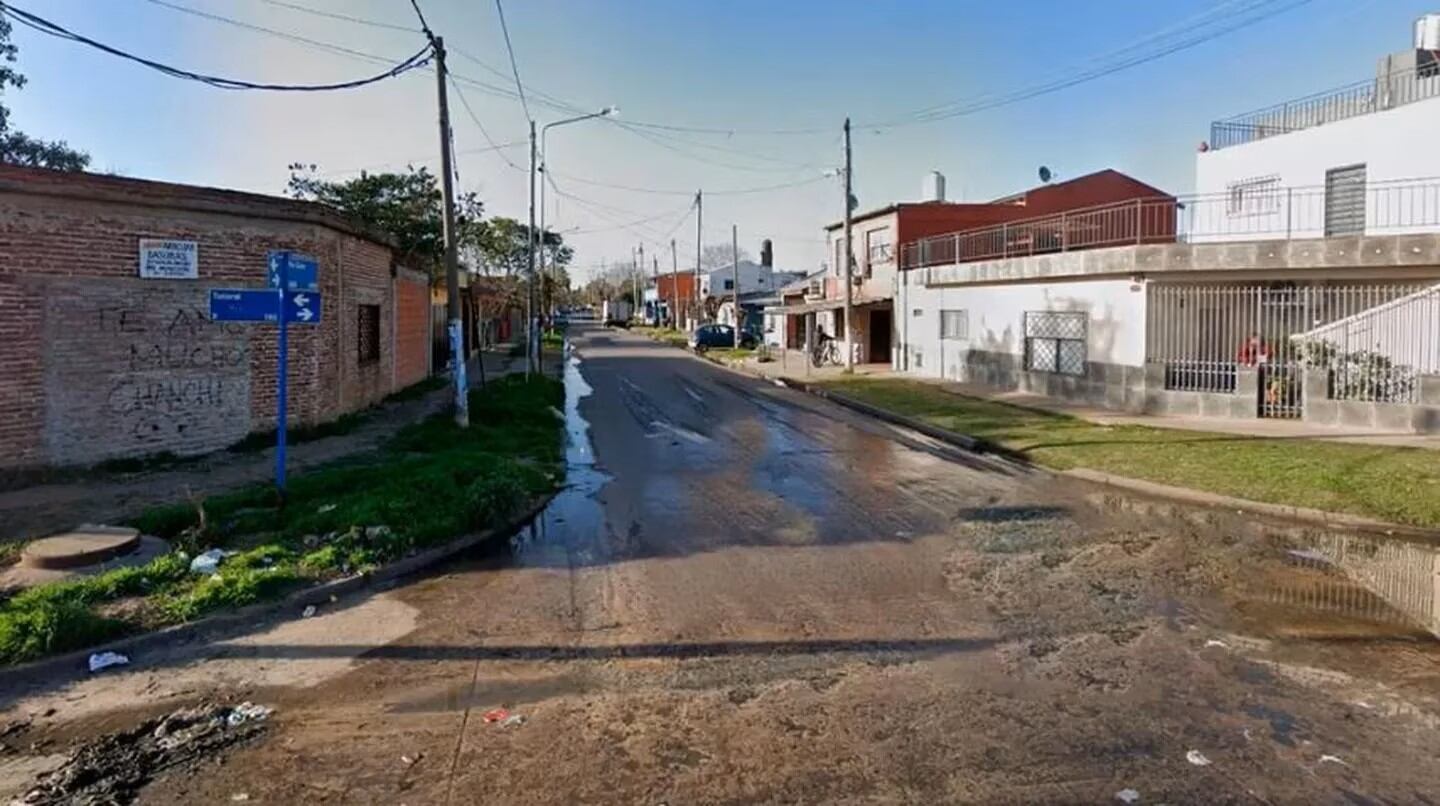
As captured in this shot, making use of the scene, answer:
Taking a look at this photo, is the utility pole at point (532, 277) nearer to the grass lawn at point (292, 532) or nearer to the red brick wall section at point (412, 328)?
the red brick wall section at point (412, 328)

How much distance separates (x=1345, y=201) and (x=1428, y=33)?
6104 millimetres

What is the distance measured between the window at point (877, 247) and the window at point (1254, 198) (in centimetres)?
1173

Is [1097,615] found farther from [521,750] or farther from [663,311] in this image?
[663,311]

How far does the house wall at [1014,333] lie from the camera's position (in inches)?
736

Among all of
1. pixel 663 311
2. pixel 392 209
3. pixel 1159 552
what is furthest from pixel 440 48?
pixel 663 311

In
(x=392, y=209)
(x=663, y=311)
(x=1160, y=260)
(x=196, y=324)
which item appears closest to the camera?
(x=196, y=324)

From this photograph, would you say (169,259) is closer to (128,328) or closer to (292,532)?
(128,328)

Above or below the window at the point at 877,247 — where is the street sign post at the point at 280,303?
below

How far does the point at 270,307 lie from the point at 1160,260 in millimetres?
15897

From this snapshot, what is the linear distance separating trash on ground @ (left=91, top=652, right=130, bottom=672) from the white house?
20695mm

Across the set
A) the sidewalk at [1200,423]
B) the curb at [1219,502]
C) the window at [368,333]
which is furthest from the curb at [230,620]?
the sidewalk at [1200,423]

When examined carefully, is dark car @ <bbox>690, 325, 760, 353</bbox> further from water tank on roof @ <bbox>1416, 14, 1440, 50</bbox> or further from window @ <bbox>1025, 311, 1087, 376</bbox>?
water tank on roof @ <bbox>1416, 14, 1440, 50</bbox>

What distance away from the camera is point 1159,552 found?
26.2 feet

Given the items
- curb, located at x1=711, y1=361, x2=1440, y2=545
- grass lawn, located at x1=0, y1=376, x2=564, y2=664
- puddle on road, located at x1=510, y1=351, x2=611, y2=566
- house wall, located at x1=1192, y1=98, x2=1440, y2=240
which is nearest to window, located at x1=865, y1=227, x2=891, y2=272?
house wall, located at x1=1192, y1=98, x2=1440, y2=240
